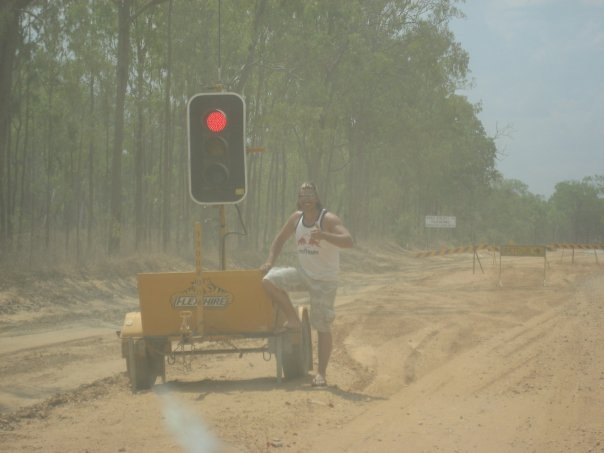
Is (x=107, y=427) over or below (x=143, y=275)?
below

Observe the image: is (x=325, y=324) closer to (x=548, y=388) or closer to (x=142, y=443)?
(x=548, y=388)

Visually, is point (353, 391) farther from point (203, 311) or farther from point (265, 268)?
point (203, 311)

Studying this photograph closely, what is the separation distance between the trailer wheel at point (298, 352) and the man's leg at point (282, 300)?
14cm

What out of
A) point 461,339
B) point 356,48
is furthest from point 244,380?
point 356,48

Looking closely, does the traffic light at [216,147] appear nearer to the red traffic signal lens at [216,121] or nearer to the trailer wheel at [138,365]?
the red traffic signal lens at [216,121]

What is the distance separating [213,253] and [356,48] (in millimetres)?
15492

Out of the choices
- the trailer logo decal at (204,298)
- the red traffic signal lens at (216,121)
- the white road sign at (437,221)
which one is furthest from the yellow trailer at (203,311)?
the white road sign at (437,221)

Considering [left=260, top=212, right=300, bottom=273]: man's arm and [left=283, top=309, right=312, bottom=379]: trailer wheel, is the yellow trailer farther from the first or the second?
[left=260, top=212, right=300, bottom=273]: man's arm

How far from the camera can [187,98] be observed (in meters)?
38.7

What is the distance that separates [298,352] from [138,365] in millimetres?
1740

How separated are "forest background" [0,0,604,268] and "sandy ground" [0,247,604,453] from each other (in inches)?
351

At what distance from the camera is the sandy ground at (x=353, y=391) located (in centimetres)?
694

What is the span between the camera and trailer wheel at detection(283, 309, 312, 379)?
9570 millimetres

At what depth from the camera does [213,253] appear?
3394cm
